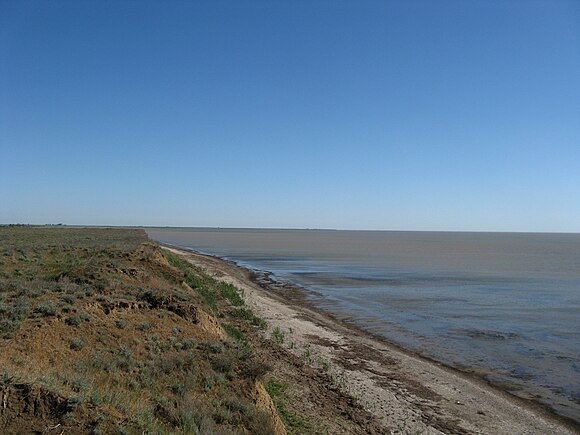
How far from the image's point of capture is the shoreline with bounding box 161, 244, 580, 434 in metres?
11.7

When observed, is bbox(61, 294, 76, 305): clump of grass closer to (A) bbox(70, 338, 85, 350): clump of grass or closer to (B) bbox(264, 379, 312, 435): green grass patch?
(A) bbox(70, 338, 85, 350): clump of grass

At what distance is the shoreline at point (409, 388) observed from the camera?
38.4 feet

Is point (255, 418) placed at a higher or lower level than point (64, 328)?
lower

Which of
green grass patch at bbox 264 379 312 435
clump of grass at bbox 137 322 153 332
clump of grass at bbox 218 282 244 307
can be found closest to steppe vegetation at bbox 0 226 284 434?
clump of grass at bbox 137 322 153 332

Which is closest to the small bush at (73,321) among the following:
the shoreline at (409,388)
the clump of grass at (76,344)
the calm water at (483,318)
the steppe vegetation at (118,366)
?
the steppe vegetation at (118,366)

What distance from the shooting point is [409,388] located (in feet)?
45.9

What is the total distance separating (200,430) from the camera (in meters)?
7.40

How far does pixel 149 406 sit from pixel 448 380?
34.7 feet

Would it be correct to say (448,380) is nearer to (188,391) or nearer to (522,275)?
(188,391)

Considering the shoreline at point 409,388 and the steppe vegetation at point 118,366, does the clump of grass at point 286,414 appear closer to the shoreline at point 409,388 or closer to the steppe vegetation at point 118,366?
the steppe vegetation at point 118,366

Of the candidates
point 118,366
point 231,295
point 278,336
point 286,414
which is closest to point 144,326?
point 118,366

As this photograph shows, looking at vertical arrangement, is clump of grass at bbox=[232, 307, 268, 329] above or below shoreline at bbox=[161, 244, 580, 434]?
above

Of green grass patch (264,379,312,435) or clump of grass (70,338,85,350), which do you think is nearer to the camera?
clump of grass (70,338,85,350)

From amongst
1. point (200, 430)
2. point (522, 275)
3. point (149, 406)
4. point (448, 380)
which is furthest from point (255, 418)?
point (522, 275)
